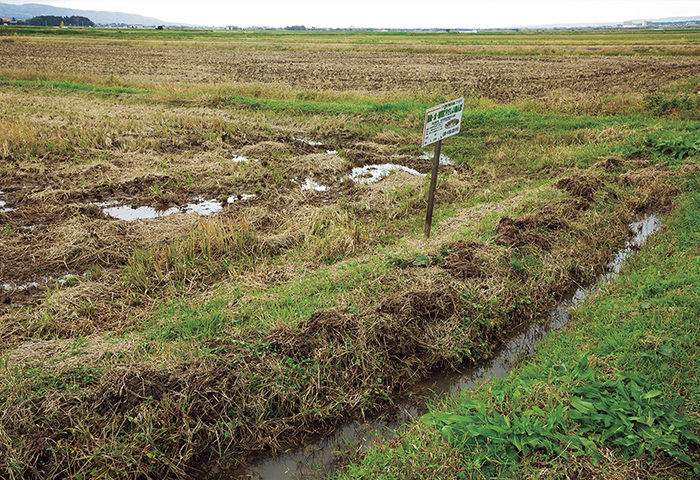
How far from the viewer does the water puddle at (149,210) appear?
293 inches

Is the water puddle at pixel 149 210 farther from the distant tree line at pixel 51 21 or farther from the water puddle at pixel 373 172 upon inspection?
the distant tree line at pixel 51 21

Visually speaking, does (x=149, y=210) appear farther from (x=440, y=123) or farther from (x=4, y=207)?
(x=440, y=123)

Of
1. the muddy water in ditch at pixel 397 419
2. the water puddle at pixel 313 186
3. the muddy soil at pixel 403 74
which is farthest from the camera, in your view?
the muddy soil at pixel 403 74

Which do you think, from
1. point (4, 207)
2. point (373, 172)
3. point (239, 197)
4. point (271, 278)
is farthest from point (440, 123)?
point (4, 207)

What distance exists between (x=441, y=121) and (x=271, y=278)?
3.32 meters

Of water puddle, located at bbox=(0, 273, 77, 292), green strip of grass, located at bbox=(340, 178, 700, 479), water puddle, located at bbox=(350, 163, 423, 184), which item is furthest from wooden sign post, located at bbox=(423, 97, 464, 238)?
water puddle, located at bbox=(0, 273, 77, 292)

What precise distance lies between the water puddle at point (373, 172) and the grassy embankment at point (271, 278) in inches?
15.5

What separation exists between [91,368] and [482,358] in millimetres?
3971

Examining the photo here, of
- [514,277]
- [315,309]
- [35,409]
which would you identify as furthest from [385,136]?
[35,409]

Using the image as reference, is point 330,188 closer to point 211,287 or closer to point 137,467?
point 211,287

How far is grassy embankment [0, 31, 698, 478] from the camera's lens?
3.30 meters

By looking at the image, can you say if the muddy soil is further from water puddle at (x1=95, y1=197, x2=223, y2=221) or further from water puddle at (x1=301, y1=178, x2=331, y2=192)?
water puddle at (x1=95, y1=197, x2=223, y2=221)

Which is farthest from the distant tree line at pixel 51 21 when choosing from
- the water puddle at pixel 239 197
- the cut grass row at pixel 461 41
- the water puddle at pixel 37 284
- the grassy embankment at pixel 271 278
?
the water puddle at pixel 37 284

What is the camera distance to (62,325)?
4410mm
